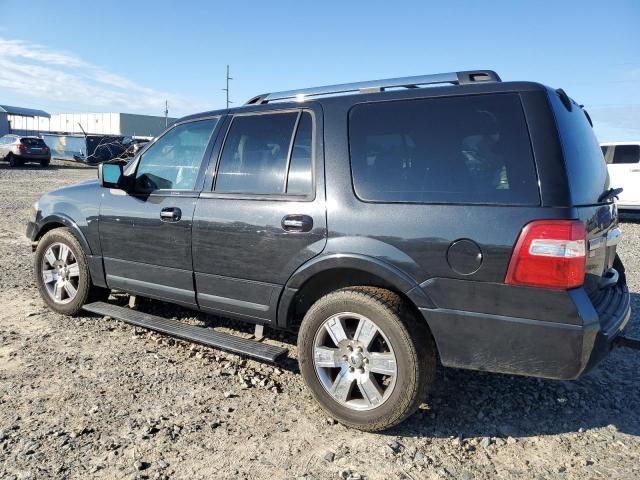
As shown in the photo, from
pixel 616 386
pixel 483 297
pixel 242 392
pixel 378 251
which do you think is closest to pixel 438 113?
pixel 378 251

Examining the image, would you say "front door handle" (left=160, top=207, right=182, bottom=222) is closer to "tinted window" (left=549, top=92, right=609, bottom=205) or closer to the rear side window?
the rear side window

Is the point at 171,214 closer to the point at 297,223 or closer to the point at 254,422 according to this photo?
the point at 297,223

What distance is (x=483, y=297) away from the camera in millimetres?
2559

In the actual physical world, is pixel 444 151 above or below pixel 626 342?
above

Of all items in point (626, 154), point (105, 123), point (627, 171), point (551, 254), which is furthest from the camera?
point (105, 123)

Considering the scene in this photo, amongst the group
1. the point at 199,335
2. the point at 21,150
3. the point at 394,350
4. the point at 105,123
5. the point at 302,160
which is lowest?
the point at 199,335

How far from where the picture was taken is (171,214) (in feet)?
12.3

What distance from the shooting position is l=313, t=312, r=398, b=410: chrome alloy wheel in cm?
286

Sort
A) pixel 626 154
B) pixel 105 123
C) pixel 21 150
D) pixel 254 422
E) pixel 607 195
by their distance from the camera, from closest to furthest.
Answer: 1. pixel 607 195
2. pixel 254 422
3. pixel 626 154
4. pixel 21 150
5. pixel 105 123

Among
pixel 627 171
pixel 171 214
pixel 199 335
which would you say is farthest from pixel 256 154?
pixel 627 171

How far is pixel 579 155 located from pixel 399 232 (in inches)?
41.1

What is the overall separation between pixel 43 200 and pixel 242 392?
301 cm

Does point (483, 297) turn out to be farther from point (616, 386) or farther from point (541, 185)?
point (616, 386)

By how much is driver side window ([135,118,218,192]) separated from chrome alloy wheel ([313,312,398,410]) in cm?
162
